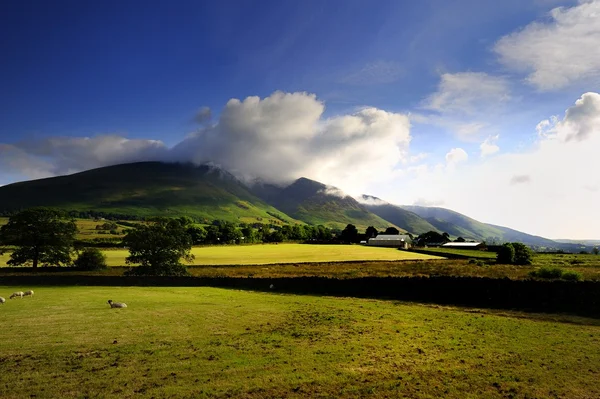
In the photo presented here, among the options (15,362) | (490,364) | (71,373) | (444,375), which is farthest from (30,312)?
(490,364)

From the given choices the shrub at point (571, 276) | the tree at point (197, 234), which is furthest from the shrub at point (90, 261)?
the tree at point (197, 234)

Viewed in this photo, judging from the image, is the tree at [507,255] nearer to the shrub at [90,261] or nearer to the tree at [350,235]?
the shrub at [90,261]

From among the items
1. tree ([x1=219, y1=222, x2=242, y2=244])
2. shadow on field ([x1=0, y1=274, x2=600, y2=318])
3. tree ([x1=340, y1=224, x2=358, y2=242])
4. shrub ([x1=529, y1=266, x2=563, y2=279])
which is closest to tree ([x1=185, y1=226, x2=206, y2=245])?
tree ([x1=219, y1=222, x2=242, y2=244])

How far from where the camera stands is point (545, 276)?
39.8m

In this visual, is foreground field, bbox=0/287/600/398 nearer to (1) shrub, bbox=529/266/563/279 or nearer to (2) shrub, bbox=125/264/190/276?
(1) shrub, bbox=529/266/563/279

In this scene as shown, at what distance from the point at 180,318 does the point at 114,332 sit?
4980 mm

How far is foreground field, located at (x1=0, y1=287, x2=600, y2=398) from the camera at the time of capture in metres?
12.9

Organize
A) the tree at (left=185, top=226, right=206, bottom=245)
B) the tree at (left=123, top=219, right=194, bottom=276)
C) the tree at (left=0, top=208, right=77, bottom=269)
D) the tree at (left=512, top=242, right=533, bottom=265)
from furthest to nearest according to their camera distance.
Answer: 1. the tree at (left=185, top=226, right=206, bottom=245)
2. the tree at (left=512, top=242, right=533, bottom=265)
3. the tree at (left=0, top=208, right=77, bottom=269)
4. the tree at (left=123, top=219, right=194, bottom=276)

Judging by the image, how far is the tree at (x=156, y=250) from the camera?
58.4 m

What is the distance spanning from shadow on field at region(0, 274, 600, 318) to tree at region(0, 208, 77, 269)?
15313mm

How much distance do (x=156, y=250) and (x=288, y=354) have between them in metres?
49.5

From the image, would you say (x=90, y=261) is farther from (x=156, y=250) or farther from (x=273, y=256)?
(x=273, y=256)

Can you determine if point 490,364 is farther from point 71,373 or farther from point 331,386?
point 71,373

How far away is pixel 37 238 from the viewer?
6469cm
